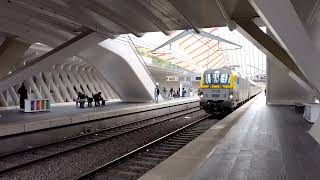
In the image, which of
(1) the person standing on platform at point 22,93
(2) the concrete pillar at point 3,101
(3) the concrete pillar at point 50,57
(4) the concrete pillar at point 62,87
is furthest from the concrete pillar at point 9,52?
(4) the concrete pillar at point 62,87

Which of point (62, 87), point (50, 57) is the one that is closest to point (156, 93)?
point (62, 87)

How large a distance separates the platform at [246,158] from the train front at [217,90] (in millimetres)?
8236

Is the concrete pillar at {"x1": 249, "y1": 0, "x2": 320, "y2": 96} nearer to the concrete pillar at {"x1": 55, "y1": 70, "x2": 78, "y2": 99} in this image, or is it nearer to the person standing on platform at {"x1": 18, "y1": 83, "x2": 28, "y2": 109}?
the person standing on platform at {"x1": 18, "y1": 83, "x2": 28, "y2": 109}

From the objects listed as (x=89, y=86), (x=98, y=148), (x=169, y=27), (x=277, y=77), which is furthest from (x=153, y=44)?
(x=98, y=148)

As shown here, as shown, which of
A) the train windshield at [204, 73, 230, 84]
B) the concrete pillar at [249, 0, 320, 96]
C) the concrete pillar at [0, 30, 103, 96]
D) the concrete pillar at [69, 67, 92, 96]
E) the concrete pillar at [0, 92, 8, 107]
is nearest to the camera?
the concrete pillar at [249, 0, 320, 96]

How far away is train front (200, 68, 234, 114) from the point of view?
63.5 feet

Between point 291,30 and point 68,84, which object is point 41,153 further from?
point 68,84

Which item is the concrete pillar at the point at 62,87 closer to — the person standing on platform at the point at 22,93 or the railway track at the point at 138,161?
the person standing on platform at the point at 22,93

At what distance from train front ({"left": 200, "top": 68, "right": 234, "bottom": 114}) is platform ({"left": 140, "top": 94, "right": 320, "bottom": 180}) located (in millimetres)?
8236

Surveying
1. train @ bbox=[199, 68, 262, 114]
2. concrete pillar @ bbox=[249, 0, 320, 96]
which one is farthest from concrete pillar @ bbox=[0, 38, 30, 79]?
concrete pillar @ bbox=[249, 0, 320, 96]

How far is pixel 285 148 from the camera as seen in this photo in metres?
8.25

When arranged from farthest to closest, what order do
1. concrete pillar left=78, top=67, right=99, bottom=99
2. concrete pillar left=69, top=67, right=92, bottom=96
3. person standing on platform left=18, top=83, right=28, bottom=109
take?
concrete pillar left=78, top=67, right=99, bottom=99 → concrete pillar left=69, top=67, right=92, bottom=96 → person standing on platform left=18, top=83, right=28, bottom=109

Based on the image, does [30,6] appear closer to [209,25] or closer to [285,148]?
[209,25]

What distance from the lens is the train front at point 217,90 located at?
19.4 metres
